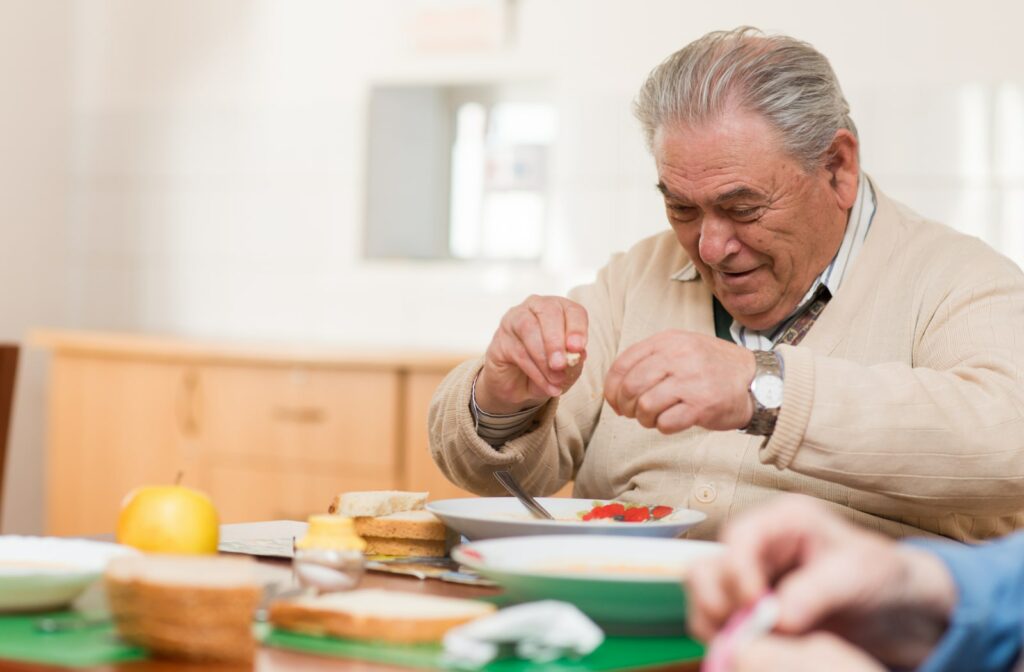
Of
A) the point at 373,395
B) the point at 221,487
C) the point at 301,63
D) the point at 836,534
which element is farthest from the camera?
the point at 301,63

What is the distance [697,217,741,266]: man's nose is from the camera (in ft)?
5.86

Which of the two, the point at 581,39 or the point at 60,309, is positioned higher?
the point at 581,39

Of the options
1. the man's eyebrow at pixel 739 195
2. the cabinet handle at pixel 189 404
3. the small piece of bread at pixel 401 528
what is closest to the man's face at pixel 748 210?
the man's eyebrow at pixel 739 195

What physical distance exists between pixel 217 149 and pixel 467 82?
0.95m

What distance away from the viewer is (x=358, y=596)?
1.09 m

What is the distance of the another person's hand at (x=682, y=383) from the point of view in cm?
143

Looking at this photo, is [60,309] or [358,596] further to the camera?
[60,309]

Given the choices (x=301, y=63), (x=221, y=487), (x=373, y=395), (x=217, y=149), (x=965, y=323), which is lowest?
(x=221, y=487)

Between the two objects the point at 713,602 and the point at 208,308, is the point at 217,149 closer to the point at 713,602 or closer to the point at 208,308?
the point at 208,308

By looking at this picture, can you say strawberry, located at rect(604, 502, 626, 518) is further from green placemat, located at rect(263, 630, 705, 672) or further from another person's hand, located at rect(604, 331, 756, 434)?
green placemat, located at rect(263, 630, 705, 672)

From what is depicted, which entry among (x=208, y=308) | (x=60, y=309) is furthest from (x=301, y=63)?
(x=60, y=309)

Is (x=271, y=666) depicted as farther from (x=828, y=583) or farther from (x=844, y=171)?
(x=844, y=171)

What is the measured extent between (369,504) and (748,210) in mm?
671

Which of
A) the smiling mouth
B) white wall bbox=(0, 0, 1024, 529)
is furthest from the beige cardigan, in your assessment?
white wall bbox=(0, 0, 1024, 529)
